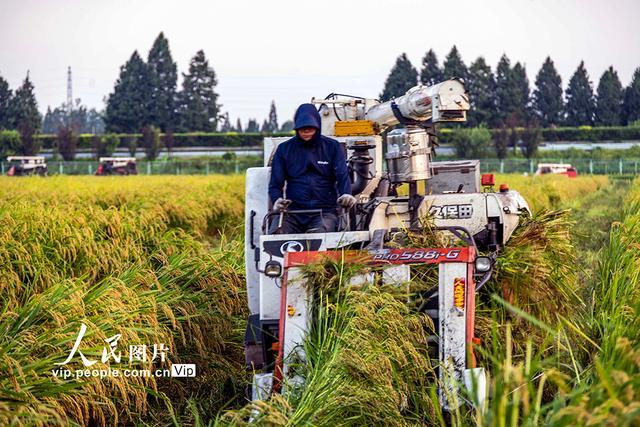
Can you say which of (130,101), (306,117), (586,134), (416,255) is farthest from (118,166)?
(416,255)

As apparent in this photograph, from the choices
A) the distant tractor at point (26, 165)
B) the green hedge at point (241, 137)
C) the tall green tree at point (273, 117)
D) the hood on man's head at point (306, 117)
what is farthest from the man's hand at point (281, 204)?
the tall green tree at point (273, 117)

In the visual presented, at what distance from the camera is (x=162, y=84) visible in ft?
279

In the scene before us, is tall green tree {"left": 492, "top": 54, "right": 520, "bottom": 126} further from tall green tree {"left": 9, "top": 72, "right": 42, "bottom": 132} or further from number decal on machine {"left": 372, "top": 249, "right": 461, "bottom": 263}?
number decal on machine {"left": 372, "top": 249, "right": 461, "bottom": 263}

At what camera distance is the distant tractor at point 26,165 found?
182ft

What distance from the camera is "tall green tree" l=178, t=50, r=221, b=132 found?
8200 cm

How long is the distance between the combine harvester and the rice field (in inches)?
7.0

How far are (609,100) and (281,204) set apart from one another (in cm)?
7318

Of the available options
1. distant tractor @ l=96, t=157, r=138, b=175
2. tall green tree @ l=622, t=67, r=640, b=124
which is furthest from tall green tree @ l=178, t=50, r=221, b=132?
tall green tree @ l=622, t=67, r=640, b=124

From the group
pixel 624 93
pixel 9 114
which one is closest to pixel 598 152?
pixel 624 93

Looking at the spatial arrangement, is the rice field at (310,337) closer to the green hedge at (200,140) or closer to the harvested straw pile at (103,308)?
the harvested straw pile at (103,308)

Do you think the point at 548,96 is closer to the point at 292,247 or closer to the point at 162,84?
the point at 162,84

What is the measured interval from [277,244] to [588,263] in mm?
6034

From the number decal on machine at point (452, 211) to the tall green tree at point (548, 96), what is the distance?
80.0 m

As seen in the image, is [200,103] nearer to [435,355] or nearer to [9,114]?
[9,114]
